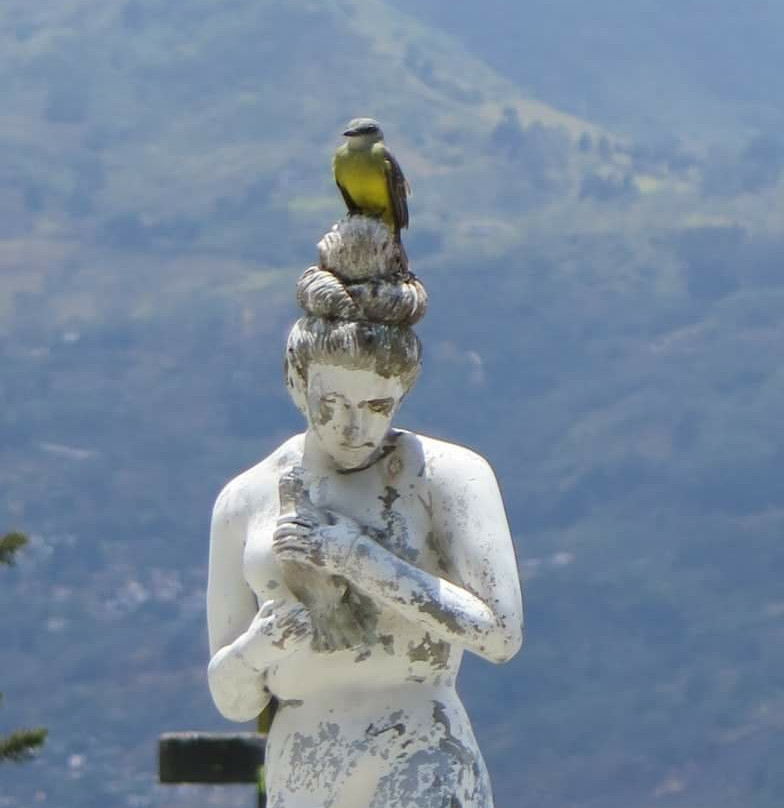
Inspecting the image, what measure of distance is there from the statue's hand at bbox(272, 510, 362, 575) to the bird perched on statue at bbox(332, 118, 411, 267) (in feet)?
3.63

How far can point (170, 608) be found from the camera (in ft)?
582

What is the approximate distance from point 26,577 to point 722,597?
37.3 m

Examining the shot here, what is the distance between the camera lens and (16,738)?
26.0 metres

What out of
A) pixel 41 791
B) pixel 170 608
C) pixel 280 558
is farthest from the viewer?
pixel 170 608

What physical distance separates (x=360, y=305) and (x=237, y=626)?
1.34m

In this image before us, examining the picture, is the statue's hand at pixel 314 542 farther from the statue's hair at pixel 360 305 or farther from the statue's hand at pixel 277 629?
the statue's hair at pixel 360 305

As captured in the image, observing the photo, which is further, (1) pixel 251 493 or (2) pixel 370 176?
(1) pixel 251 493

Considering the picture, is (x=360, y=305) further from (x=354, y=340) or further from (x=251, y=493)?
(x=251, y=493)

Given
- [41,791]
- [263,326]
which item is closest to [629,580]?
[263,326]

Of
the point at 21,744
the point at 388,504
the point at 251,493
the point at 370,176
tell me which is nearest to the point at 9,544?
the point at 21,744

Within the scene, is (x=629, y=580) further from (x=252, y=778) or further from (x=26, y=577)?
(x=252, y=778)

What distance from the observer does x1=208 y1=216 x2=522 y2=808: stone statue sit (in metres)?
13.0

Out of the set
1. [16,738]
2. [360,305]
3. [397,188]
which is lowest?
→ [360,305]

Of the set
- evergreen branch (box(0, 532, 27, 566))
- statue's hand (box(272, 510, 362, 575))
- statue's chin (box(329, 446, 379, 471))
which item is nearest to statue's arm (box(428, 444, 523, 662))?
statue's chin (box(329, 446, 379, 471))
